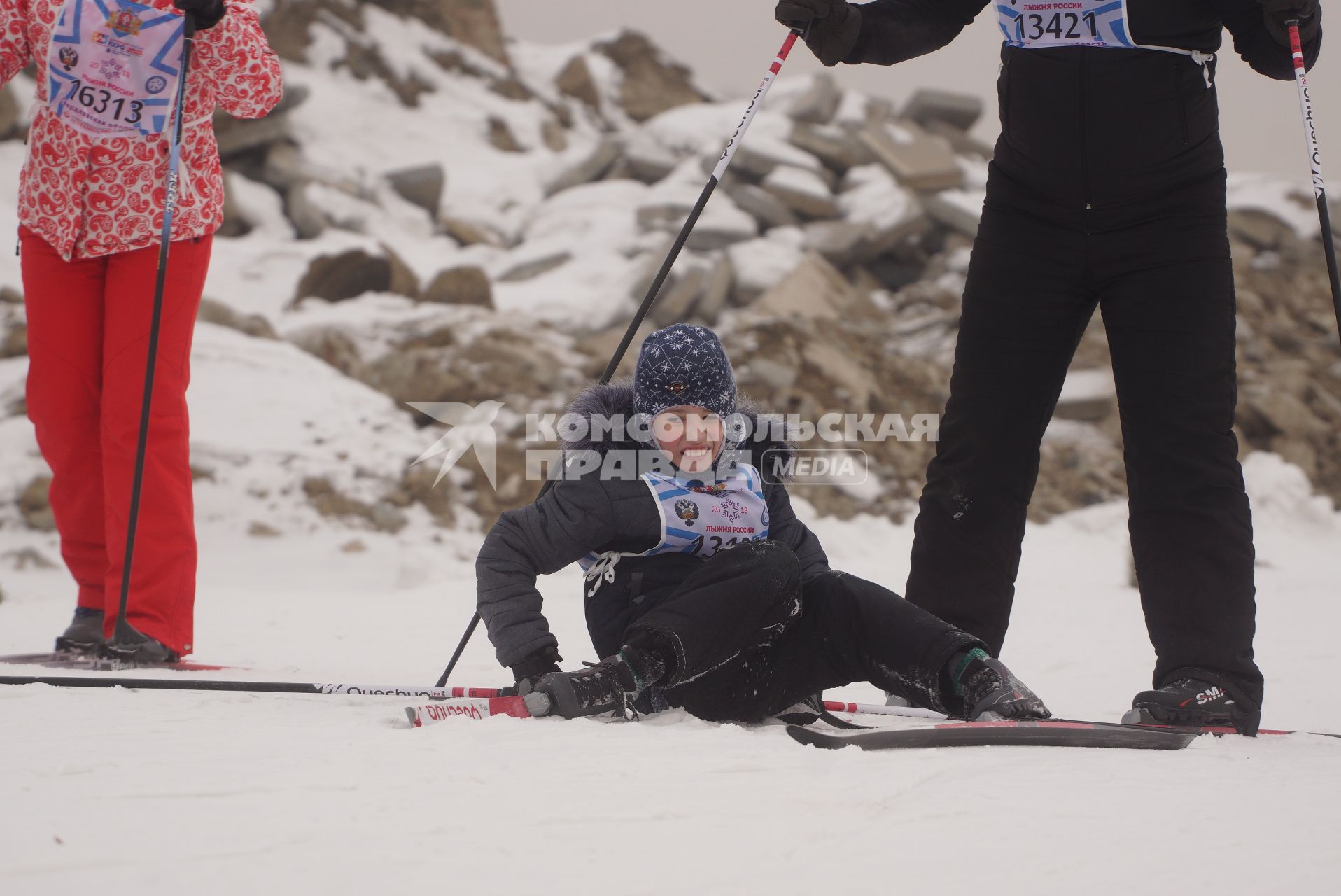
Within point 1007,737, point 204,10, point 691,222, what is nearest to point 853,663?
point 1007,737

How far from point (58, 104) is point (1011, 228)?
88.6 inches

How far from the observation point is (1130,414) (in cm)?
250

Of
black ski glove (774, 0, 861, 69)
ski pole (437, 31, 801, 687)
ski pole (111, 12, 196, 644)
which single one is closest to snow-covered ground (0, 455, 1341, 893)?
ski pole (111, 12, 196, 644)

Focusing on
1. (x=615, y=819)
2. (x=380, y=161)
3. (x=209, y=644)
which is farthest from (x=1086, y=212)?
(x=380, y=161)

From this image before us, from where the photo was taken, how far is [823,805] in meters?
1.62

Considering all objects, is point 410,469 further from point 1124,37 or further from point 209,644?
point 1124,37

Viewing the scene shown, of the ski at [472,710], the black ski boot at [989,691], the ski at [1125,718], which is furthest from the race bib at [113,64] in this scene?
the black ski boot at [989,691]

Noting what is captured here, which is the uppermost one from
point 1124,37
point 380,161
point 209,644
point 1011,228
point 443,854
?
point 380,161

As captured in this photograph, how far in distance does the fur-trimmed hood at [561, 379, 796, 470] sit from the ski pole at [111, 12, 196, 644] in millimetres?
1018

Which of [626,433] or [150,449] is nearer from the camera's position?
[626,433]

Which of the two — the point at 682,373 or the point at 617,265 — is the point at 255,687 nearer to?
the point at 682,373

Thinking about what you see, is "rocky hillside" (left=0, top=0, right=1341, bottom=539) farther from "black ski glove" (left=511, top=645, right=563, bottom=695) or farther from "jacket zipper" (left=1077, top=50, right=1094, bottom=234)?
"jacket zipper" (left=1077, top=50, right=1094, bottom=234)

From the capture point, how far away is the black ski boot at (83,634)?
299cm

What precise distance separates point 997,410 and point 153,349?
1.93m
